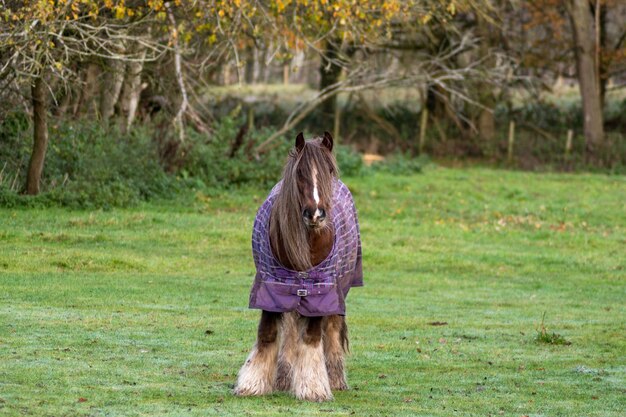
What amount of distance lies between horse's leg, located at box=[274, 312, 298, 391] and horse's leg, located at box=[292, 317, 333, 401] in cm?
7

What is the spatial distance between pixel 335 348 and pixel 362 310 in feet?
14.4

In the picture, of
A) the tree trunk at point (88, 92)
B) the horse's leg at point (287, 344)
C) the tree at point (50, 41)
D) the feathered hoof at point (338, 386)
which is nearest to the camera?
the horse's leg at point (287, 344)

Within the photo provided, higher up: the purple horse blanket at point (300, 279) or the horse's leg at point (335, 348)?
the purple horse blanket at point (300, 279)

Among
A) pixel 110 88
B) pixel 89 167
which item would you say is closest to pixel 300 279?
pixel 89 167

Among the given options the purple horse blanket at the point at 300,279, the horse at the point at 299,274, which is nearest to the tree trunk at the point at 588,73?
the purple horse blanket at the point at 300,279

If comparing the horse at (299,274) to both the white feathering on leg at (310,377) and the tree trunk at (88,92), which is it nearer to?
the white feathering on leg at (310,377)

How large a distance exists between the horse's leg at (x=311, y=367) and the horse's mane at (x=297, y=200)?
48 centimetres

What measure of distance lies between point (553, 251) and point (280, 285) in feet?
38.7

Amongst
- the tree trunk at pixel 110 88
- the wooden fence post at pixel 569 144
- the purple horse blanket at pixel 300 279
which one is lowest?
the purple horse blanket at pixel 300 279

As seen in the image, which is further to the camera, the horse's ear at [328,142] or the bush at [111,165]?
the bush at [111,165]

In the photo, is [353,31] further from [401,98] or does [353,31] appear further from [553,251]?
[401,98]

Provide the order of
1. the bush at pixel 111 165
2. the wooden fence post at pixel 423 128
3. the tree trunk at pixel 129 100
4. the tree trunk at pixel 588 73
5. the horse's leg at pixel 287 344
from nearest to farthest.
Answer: the horse's leg at pixel 287 344 < the bush at pixel 111 165 < the tree trunk at pixel 129 100 < the tree trunk at pixel 588 73 < the wooden fence post at pixel 423 128

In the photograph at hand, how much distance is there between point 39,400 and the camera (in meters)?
6.93

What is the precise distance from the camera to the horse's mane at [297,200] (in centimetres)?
747
